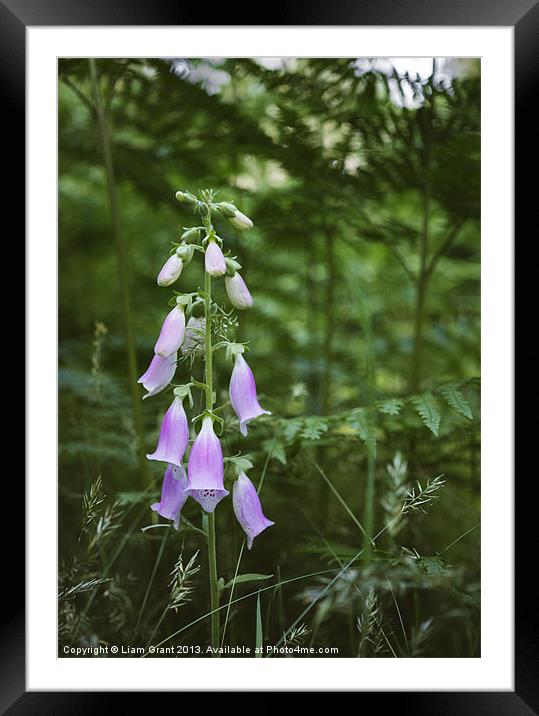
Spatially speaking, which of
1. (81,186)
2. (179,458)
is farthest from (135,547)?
(81,186)

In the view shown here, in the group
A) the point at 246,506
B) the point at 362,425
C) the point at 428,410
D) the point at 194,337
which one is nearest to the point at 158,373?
the point at 194,337

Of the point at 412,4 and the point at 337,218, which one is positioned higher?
the point at 412,4

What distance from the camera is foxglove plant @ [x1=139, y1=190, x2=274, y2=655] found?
62.3 inches

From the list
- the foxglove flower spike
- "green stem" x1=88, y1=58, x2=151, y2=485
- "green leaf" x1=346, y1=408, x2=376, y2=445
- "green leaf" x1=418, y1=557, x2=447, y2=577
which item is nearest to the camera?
the foxglove flower spike

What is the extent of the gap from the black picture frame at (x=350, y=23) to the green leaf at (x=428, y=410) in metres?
0.29

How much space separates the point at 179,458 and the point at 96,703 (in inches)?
29.0

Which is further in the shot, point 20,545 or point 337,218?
point 337,218

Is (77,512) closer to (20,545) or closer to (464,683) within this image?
(20,545)

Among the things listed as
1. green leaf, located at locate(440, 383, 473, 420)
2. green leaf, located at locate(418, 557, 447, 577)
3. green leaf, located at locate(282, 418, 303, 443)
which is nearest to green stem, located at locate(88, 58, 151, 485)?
green leaf, located at locate(282, 418, 303, 443)

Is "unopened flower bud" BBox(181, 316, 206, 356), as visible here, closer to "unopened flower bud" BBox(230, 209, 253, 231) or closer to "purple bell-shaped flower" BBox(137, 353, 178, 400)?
"purple bell-shaped flower" BBox(137, 353, 178, 400)

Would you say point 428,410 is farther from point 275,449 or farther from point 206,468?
point 206,468

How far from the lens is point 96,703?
5.54ft

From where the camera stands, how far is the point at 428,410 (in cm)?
192

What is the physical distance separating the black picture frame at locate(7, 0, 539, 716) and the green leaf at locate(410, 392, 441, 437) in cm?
29
